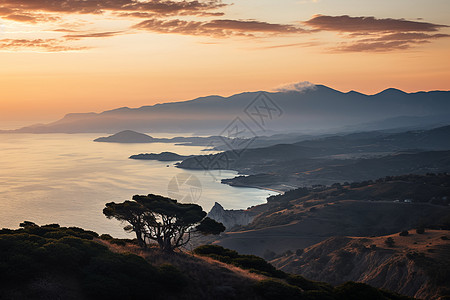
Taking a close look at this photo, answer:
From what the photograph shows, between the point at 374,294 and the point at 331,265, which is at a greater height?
Answer: the point at 374,294

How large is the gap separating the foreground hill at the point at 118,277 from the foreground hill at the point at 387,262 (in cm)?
2701

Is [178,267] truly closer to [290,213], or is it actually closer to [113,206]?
[113,206]

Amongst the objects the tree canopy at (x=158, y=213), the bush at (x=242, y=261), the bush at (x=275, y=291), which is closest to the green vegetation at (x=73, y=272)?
the tree canopy at (x=158, y=213)

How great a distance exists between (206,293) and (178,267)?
3231 mm

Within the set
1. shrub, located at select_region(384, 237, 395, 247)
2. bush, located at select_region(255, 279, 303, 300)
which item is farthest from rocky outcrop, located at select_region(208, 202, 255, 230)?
bush, located at select_region(255, 279, 303, 300)

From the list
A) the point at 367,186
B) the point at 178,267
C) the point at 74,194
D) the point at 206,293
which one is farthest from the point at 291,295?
the point at 74,194

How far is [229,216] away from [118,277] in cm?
9085

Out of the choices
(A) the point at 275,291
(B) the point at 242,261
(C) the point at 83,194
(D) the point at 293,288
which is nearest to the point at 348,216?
(B) the point at 242,261

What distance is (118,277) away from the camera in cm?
2345

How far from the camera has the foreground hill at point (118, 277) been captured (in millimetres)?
21797

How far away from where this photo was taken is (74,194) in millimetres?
148500

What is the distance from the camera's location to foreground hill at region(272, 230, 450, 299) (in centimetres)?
5178

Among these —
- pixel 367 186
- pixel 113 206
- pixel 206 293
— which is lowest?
pixel 367 186

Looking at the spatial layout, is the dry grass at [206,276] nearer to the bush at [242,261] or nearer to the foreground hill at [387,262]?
the bush at [242,261]
